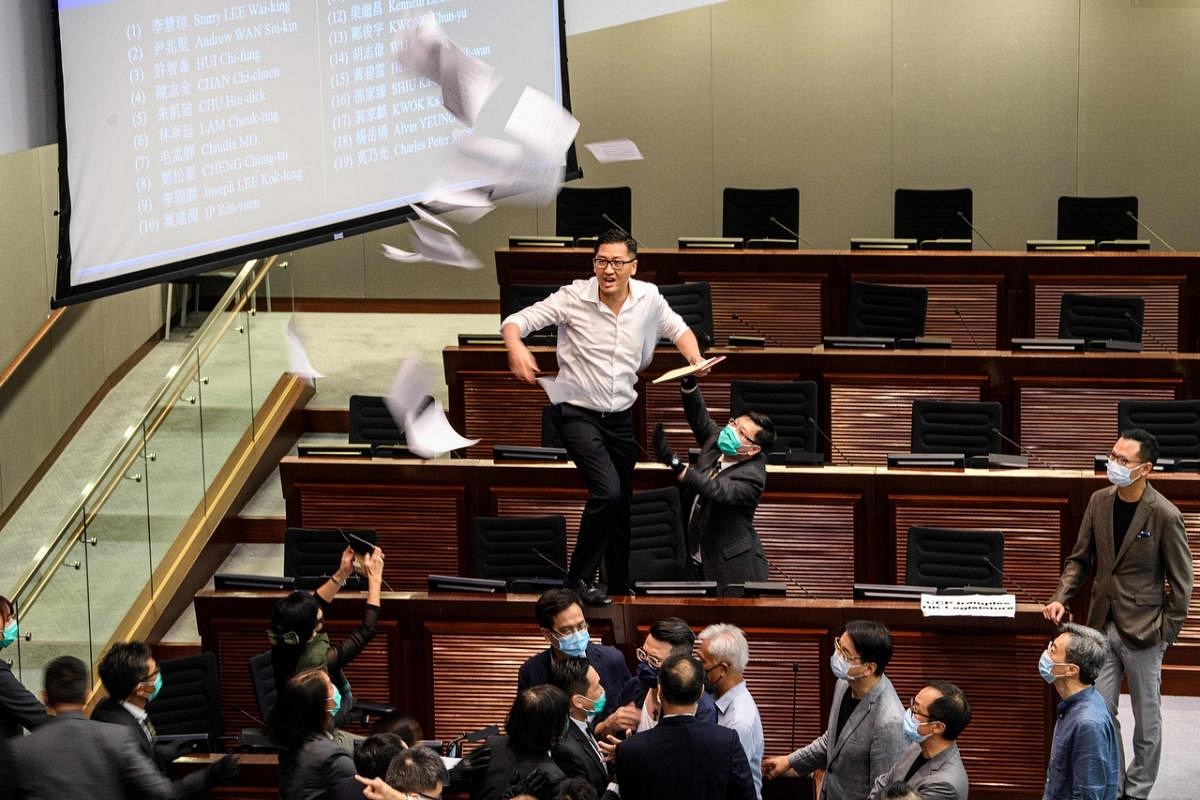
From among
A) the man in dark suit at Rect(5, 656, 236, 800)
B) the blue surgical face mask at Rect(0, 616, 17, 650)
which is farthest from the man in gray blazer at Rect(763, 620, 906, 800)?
the blue surgical face mask at Rect(0, 616, 17, 650)

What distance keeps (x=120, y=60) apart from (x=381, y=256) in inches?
221

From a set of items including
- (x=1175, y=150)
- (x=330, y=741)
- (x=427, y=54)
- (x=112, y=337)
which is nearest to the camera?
(x=330, y=741)

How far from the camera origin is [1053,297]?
7.73 m

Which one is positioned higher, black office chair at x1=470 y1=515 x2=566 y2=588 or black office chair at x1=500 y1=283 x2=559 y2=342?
black office chair at x1=500 y1=283 x2=559 y2=342

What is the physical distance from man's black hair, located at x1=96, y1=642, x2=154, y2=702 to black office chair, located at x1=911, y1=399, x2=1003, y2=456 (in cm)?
330

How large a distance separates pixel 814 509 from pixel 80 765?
3140mm

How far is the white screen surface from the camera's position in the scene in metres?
4.75

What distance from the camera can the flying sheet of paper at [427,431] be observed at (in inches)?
219

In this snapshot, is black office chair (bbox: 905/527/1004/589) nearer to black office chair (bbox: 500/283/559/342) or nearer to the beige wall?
black office chair (bbox: 500/283/559/342)

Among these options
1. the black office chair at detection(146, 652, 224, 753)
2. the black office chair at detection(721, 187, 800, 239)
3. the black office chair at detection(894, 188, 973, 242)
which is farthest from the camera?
the black office chair at detection(721, 187, 800, 239)

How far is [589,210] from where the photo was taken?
893 cm

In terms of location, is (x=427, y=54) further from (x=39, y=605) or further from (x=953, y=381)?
(x=953, y=381)

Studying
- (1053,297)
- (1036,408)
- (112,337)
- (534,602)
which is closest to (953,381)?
(1036,408)

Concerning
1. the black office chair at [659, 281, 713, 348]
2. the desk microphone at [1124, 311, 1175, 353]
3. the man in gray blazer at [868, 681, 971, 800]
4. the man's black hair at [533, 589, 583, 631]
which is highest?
the black office chair at [659, 281, 713, 348]
